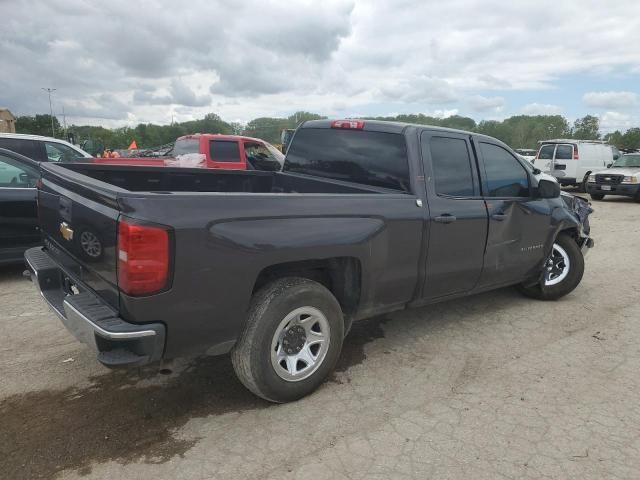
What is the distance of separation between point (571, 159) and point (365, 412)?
18.4 meters

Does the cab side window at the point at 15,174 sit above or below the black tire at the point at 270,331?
above

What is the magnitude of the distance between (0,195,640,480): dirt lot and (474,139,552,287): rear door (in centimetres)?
59

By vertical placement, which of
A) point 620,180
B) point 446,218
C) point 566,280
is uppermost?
point 446,218

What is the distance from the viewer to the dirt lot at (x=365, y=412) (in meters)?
2.54

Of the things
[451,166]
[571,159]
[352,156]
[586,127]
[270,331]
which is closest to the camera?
[270,331]

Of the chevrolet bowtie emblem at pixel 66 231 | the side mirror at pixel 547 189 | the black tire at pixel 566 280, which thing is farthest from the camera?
the black tire at pixel 566 280

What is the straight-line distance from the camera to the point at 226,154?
11797mm

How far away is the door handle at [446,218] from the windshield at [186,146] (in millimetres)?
9044

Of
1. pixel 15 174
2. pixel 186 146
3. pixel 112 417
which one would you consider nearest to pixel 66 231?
pixel 112 417

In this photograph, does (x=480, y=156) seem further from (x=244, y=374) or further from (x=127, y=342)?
(x=127, y=342)

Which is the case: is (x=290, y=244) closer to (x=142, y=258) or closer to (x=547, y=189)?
(x=142, y=258)

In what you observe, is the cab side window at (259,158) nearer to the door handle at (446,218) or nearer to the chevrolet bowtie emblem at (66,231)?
the door handle at (446,218)

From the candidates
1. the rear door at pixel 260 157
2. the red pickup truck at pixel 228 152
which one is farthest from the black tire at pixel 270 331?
the rear door at pixel 260 157

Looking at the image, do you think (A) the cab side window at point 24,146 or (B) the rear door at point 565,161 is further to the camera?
(B) the rear door at point 565,161
